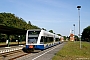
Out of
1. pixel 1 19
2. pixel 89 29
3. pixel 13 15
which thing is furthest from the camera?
pixel 89 29

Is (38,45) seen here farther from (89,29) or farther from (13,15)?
(89,29)

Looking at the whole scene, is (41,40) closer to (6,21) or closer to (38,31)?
(38,31)

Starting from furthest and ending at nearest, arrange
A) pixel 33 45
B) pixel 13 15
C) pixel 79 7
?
pixel 13 15, pixel 79 7, pixel 33 45

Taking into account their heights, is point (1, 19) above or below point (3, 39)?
above

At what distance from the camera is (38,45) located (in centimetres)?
2433

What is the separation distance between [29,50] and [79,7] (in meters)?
15.0

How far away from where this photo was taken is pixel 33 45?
79.2ft

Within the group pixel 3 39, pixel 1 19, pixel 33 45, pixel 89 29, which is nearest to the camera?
pixel 33 45

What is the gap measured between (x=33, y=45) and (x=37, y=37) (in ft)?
4.14

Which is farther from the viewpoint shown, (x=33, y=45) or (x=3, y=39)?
(x=3, y=39)

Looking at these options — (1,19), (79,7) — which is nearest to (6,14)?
(1,19)

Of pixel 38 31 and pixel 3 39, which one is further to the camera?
pixel 3 39

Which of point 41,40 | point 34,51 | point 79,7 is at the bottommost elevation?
point 34,51

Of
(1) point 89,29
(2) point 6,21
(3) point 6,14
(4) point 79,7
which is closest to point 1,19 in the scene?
(2) point 6,21
